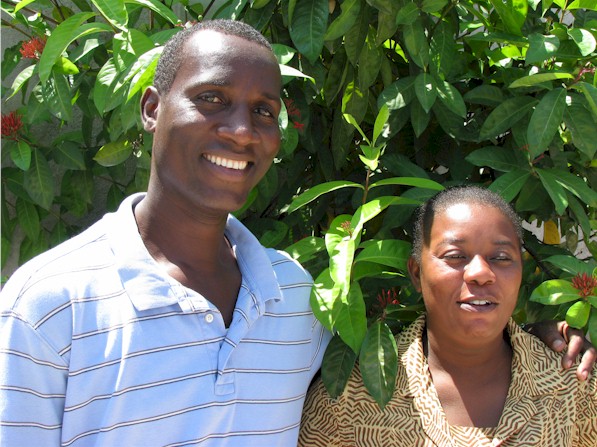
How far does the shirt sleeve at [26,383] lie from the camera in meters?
1.55

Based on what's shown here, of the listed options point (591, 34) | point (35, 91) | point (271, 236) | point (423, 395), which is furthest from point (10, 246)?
point (591, 34)

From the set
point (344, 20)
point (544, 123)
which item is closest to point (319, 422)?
point (544, 123)

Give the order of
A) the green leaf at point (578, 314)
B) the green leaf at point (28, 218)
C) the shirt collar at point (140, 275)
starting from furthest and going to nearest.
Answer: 1. the green leaf at point (28, 218)
2. the green leaf at point (578, 314)
3. the shirt collar at point (140, 275)

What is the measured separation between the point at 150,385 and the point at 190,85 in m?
0.63

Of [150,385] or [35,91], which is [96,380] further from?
[35,91]

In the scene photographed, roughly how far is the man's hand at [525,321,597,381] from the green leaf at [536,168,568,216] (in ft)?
1.00

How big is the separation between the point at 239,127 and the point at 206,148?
0.08 meters

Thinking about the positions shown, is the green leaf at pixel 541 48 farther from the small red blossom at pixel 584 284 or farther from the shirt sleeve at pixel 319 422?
the shirt sleeve at pixel 319 422

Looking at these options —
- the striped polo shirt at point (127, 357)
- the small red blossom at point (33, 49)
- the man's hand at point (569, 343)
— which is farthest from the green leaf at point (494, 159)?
the small red blossom at point (33, 49)

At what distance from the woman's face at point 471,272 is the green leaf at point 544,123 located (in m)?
0.22

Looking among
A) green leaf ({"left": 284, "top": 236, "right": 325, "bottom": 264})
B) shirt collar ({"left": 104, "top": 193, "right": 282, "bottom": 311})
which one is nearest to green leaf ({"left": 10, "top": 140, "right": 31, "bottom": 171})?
shirt collar ({"left": 104, "top": 193, "right": 282, "bottom": 311})

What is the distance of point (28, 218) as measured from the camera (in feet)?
9.02

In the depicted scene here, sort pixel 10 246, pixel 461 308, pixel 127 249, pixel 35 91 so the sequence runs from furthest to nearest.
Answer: pixel 10 246, pixel 35 91, pixel 461 308, pixel 127 249

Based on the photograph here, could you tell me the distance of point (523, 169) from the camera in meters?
2.37
